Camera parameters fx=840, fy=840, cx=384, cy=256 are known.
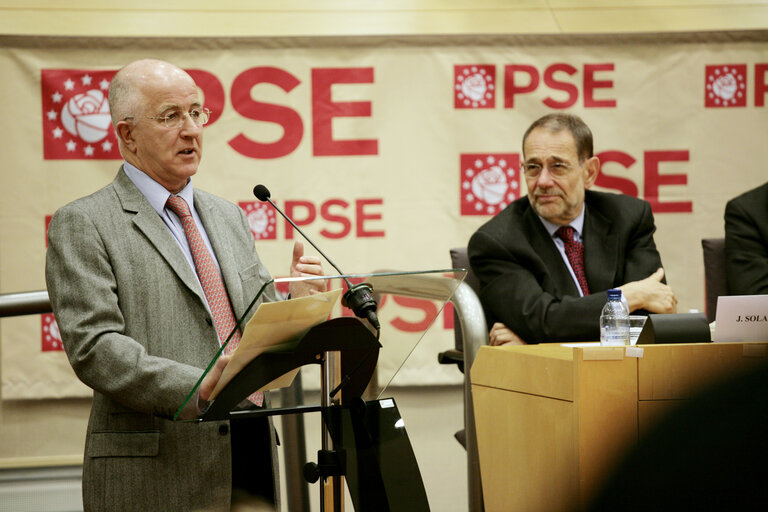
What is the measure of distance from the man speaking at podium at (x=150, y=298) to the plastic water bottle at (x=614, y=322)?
2.82 ft

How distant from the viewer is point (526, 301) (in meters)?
2.80

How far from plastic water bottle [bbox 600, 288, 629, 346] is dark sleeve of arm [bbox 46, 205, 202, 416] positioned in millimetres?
1095

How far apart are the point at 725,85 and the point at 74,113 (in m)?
2.96

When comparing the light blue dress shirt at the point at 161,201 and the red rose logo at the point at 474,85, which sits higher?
the red rose logo at the point at 474,85

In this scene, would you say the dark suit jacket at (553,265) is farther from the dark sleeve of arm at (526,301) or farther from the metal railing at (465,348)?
the metal railing at (465,348)

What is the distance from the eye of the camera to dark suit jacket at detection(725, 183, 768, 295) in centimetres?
301

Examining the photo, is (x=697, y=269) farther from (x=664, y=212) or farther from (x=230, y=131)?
(x=230, y=131)

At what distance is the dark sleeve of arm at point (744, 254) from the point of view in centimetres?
300

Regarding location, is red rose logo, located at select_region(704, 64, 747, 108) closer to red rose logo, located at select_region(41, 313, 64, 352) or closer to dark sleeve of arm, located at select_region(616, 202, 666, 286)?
dark sleeve of arm, located at select_region(616, 202, 666, 286)

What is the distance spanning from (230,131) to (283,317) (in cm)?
250

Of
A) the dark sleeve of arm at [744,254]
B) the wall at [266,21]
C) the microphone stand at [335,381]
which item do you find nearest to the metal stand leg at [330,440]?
the microphone stand at [335,381]

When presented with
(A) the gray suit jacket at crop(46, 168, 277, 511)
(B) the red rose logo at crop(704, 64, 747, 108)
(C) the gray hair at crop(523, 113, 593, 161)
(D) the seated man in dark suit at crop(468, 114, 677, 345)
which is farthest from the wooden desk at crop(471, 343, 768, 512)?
(B) the red rose logo at crop(704, 64, 747, 108)

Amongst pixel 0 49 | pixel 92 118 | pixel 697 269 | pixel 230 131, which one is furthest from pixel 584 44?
pixel 0 49

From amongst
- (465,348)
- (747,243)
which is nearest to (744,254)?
(747,243)
